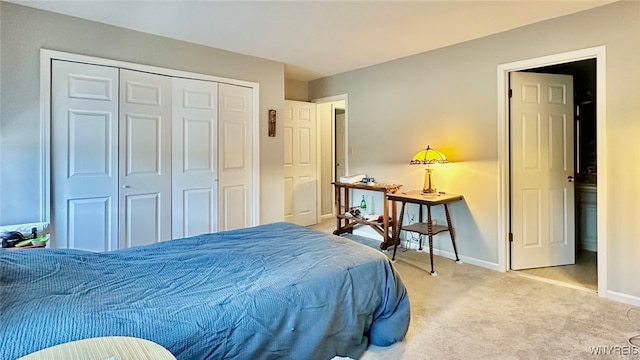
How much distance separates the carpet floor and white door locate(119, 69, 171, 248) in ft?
8.36

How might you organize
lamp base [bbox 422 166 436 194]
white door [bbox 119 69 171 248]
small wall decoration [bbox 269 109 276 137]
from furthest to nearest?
small wall decoration [bbox 269 109 276 137]
lamp base [bbox 422 166 436 194]
white door [bbox 119 69 171 248]

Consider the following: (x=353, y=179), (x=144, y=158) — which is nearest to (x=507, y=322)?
(x=353, y=179)

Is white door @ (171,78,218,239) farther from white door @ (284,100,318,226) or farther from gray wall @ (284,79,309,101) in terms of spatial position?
gray wall @ (284,79,309,101)

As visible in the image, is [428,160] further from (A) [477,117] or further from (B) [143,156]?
(B) [143,156]

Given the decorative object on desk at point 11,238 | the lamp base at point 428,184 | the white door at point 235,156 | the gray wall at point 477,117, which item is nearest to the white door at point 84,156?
the decorative object on desk at point 11,238

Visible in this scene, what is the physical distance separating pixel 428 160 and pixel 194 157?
8.21ft

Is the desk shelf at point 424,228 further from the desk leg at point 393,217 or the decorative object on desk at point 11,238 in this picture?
the decorative object on desk at point 11,238

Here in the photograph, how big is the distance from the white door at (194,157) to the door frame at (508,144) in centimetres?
299

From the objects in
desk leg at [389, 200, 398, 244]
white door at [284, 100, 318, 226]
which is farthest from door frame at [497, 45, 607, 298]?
A: white door at [284, 100, 318, 226]

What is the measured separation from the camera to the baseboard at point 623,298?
267 cm

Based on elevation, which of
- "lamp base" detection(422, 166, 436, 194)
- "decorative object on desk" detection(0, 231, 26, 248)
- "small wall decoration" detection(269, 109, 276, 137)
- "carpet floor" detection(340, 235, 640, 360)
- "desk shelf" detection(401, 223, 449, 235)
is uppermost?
"small wall decoration" detection(269, 109, 276, 137)

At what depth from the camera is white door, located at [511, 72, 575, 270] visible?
3.49 metres

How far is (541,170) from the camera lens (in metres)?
3.56

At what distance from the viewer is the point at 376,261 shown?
2004 mm
